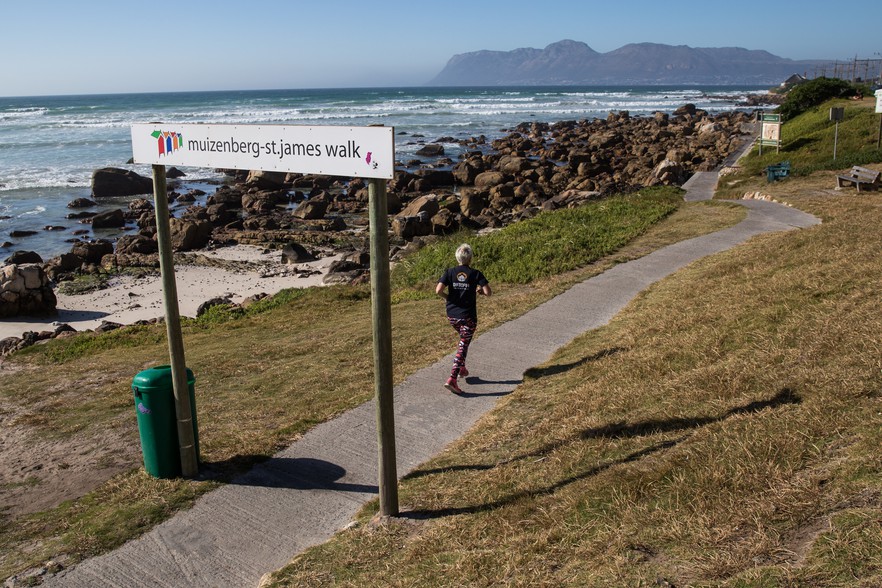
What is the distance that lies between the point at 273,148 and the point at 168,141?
1150 mm

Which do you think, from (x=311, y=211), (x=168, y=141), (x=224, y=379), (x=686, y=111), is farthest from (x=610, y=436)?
(x=686, y=111)

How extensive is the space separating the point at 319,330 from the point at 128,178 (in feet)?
92.9

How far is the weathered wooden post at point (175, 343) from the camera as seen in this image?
Result: 5.89 m

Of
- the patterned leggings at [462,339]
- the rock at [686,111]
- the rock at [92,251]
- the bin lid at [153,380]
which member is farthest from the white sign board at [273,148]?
the rock at [686,111]

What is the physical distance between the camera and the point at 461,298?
7.45 meters

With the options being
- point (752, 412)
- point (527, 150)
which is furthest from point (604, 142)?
point (752, 412)

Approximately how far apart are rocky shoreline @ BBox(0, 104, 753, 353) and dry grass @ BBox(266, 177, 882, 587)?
419 inches

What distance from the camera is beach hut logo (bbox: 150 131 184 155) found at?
573 cm

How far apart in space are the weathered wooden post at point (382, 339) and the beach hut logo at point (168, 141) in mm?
1814

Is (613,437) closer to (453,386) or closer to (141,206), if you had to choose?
(453,386)

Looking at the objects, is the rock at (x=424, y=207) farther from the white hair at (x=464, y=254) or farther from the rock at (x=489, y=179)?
the white hair at (x=464, y=254)

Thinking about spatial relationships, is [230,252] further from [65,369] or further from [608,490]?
[608,490]

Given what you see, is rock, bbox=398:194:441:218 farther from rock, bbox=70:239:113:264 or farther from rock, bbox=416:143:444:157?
rock, bbox=416:143:444:157

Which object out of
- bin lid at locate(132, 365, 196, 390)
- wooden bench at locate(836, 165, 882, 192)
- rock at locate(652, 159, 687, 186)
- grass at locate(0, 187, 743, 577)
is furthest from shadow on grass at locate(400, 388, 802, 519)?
rock at locate(652, 159, 687, 186)
